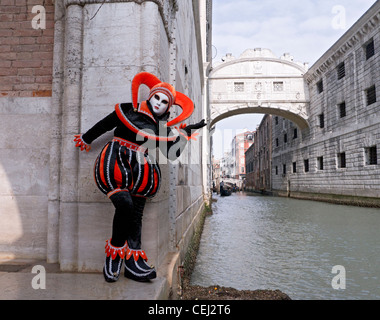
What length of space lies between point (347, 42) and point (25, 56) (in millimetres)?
18451

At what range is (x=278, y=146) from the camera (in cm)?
3172

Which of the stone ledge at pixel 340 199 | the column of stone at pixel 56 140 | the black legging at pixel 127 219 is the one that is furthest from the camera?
the stone ledge at pixel 340 199

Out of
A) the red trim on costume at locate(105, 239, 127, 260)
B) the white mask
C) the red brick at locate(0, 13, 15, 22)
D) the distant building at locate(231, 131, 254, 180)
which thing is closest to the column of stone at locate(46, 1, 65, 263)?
the red brick at locate(0, 13, 15, 22)

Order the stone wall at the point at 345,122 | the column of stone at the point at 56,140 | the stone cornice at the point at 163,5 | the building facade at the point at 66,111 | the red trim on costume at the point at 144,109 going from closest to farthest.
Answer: the red trim on costume at the point at 144,109, the building facade at the point at 66,111, the stone cornice at the point at 163,5, the column of stone at the point at 56,140, the stone wall at the point at 345,122

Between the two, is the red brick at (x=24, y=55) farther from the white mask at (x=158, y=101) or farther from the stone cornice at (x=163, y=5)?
the white mask at (x=158, y=101)

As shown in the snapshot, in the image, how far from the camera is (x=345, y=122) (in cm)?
1816

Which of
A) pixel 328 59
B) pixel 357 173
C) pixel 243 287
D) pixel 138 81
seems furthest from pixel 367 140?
pixel 138 81

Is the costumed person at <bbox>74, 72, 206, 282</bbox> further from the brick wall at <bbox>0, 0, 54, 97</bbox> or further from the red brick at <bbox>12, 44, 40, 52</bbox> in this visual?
the red brick at <bbox>12, 44, 40, 52</bbox>

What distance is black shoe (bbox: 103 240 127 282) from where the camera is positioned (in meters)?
2.44

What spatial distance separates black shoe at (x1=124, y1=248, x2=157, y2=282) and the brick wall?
1.96m

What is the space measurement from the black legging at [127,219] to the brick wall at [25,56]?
5.43 feet

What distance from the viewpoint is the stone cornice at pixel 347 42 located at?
590 inches

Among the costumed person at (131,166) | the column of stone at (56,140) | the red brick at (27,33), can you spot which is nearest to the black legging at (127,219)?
the costumed person at (131,166)
